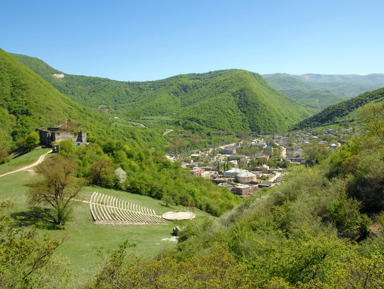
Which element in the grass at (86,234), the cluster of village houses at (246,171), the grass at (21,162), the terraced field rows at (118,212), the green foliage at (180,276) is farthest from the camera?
the cluster of village houses at (246,171)

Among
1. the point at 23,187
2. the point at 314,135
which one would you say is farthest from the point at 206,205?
the point at 314,135

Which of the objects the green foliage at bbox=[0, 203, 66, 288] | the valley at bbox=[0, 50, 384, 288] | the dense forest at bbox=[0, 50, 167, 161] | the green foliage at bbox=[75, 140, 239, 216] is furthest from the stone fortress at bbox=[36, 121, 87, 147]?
the green foliage at bbox=[0, 203, 66, 288]

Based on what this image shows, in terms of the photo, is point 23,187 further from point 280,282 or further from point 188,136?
point 188,136

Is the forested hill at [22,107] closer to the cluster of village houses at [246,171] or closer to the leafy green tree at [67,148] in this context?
the leafy green tree at [67,148]

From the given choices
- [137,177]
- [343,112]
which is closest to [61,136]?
[137,177]

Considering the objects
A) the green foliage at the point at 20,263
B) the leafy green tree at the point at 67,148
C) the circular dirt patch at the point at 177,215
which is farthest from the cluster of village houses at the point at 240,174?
the green foliage at the point at 20,263

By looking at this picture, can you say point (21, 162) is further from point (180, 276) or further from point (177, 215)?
point (180, 276)
